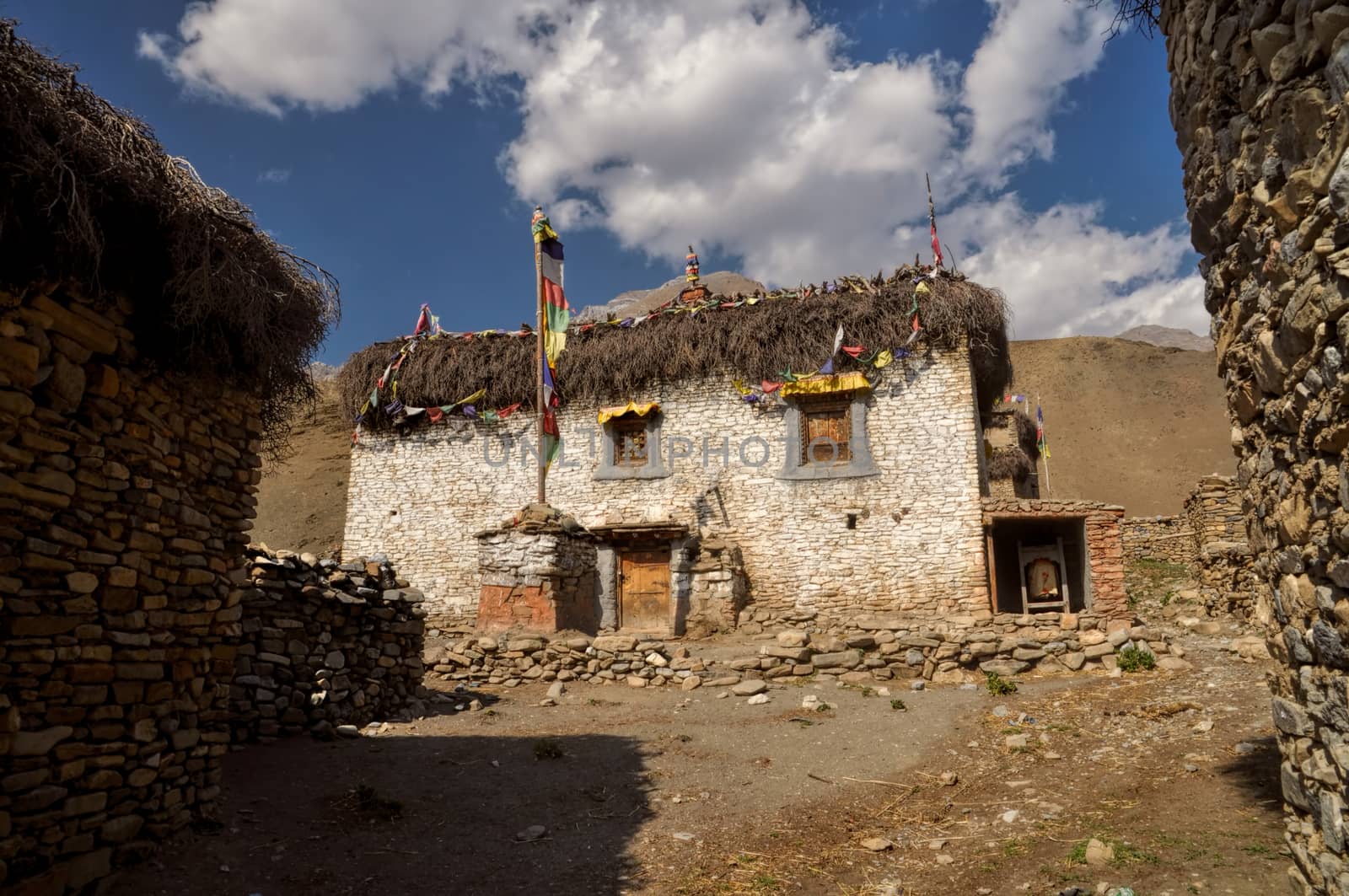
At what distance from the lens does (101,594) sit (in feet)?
14.4

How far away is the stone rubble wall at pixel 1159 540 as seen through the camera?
21.7m

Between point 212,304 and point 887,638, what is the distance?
935 centimetres

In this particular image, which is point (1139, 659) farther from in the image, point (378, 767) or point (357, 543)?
point (357, 543)

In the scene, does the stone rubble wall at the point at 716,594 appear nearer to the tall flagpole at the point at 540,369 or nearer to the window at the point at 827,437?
the window at the point at 827,437

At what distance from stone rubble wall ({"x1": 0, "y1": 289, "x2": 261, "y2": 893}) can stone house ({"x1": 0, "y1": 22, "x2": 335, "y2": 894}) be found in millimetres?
10

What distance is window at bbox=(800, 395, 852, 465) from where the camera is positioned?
1516 centimetres

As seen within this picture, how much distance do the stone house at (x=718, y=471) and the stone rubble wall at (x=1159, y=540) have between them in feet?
20.4

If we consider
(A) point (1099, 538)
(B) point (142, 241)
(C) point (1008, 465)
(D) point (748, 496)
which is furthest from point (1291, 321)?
(C) point (1008, 465)

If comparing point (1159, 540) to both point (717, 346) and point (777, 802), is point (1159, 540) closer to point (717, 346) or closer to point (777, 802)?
point (717, 346)

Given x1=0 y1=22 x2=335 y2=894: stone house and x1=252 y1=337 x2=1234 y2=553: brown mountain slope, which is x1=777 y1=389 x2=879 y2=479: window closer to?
x1=0 y1=22 x2=335 y2=894: stone house

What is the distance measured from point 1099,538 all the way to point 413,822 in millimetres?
11638

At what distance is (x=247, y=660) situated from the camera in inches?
286

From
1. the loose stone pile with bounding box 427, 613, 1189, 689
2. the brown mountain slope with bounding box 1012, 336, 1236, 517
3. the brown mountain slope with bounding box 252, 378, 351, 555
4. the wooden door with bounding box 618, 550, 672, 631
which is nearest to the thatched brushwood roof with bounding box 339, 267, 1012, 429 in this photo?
the wooden door with bounding box 618, 550, 672, 631

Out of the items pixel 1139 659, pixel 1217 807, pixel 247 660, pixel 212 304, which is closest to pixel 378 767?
pixel 247 660
